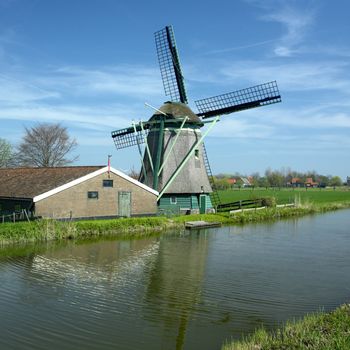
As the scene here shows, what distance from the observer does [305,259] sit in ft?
53.9

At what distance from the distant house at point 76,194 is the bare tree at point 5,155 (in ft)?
65.6

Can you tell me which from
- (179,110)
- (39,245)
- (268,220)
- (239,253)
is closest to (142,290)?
(239,253)

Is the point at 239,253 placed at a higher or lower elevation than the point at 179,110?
lower

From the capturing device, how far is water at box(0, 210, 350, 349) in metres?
8.60

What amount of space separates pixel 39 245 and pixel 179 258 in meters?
5.95

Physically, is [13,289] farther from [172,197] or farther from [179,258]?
[172,197]

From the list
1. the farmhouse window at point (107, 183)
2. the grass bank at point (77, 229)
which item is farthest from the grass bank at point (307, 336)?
the farmhouse window at point (107, 183)

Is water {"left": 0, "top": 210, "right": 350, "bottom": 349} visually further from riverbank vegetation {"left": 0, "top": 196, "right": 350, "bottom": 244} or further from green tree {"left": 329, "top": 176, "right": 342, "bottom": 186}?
green tree {"left": 329, "top": 176, "right": 342, "bottom": 186}

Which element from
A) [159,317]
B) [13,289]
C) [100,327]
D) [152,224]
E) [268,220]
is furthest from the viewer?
[268,220]

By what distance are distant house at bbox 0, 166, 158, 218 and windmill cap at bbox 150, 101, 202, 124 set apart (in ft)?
17.2

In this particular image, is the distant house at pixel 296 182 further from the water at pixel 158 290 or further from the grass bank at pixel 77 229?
the water at pixel 158 290

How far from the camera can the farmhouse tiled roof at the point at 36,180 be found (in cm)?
2231

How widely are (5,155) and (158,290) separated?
38.4m

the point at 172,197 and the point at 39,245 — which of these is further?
the point at 172,197
